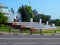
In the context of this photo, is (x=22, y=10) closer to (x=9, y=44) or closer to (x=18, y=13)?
(x=18, y=13)

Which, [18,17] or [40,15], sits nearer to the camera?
[18,17]

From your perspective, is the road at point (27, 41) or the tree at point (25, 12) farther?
the tree at point (25, 12)

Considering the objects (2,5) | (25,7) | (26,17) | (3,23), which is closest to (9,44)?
(3,23)

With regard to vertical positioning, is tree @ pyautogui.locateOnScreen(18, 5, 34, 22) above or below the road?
above

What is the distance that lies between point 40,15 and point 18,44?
109621 mm

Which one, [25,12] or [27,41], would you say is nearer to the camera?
[27,41]

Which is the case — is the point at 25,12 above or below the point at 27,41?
above

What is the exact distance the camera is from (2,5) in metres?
115

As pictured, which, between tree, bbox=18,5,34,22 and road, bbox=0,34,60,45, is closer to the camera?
road, bbox=0,34,60,45

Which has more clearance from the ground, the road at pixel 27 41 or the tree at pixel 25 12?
the tree at pixel 25 12

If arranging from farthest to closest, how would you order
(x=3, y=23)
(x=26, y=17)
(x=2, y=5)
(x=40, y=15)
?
(x=40, y=15) < (x=2, y=5) < (x=26, y=17) < (x=3, y=23)

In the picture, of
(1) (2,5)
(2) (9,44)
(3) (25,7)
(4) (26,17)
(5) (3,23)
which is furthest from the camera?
(1) (2,5)

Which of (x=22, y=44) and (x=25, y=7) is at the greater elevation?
(x=25, y=7)

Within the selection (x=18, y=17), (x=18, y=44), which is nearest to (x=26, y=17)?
(x=18, y=17)
